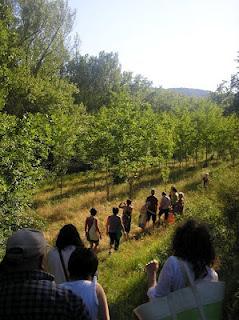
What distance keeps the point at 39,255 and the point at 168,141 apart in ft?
93.7

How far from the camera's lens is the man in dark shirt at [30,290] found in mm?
2594

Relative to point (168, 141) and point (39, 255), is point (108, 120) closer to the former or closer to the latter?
point (168, 141)

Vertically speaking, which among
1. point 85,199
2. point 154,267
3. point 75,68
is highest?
point 75,68

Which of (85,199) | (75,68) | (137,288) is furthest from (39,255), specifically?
(75,68)

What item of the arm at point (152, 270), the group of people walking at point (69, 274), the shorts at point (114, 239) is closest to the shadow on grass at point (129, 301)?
the shorts at point (114, 239)

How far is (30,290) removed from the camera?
264cm

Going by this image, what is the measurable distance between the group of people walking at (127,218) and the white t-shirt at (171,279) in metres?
8.87

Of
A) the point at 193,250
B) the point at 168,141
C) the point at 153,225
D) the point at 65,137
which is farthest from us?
the point at 168,141

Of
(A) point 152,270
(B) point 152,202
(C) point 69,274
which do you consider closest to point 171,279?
(A) point 152,270

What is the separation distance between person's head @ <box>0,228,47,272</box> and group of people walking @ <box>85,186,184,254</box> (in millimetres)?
9667

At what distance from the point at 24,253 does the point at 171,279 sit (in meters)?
1.36

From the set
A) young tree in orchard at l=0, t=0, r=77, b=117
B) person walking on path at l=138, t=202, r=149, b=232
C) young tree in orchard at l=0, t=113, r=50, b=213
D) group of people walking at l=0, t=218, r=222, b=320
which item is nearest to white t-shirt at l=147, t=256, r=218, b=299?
group of people walking at l=0, t=218, r=222, b=320

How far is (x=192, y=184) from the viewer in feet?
93.8

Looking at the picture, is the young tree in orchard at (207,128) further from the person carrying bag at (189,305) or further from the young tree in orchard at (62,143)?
the person carrying bag at (189,305)
